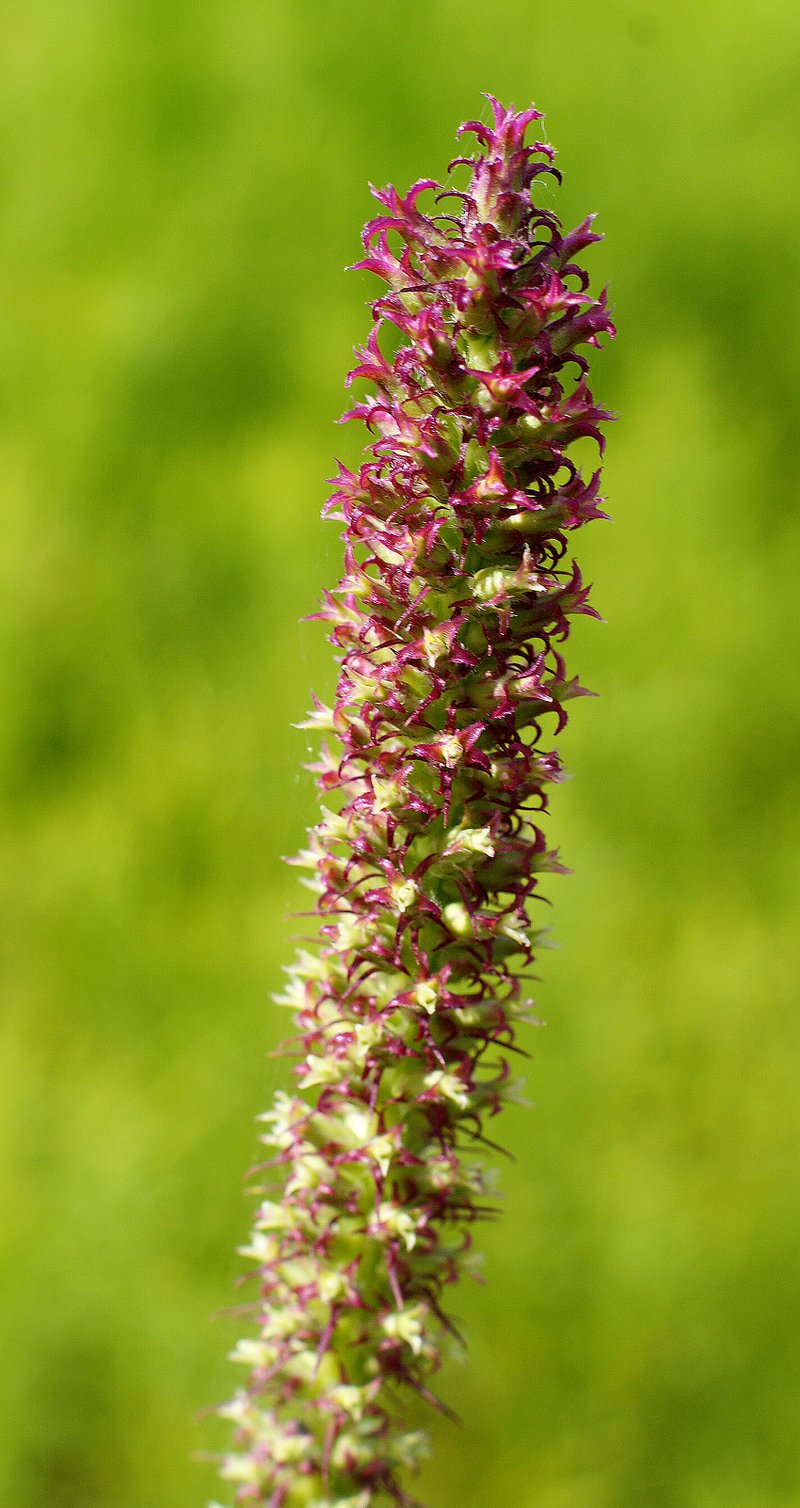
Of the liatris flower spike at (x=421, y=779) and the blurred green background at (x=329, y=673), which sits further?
the blurred green background at (x=329, y=673)

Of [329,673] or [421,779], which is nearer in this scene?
[421,779]

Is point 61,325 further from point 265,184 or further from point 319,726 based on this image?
point 319,726

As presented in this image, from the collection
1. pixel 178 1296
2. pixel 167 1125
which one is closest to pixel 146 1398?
pixel 178 1296

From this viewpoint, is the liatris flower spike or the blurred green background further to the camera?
the blurred green background

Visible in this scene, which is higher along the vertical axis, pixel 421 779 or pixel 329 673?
pixel 329 673
